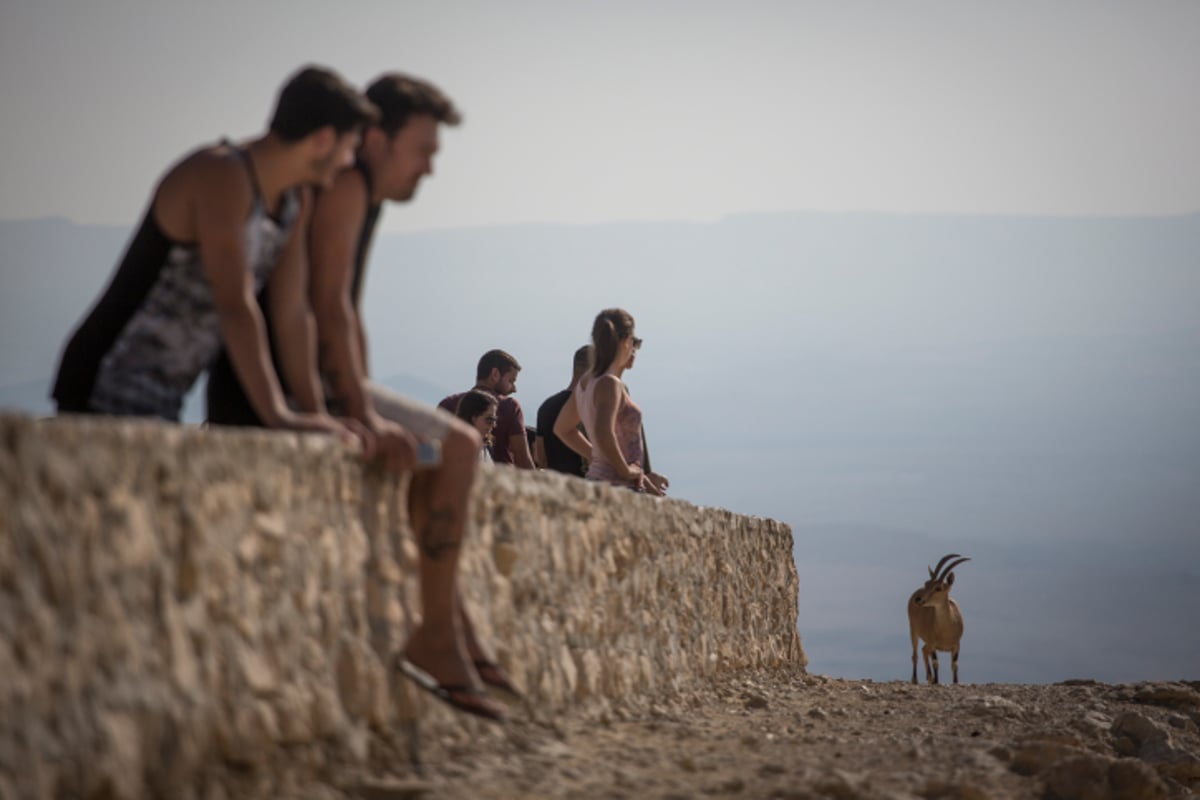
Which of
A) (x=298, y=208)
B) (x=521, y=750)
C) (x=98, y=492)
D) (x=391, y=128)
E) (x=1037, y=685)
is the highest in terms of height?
(x=391, y=128)

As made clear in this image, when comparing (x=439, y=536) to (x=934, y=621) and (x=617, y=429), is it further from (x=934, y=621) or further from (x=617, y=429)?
(x=934, y=621)

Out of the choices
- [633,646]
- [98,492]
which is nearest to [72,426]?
[98,492]

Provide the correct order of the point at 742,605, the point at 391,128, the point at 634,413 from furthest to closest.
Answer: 1. the point at 742,605
2. the point at 634,413
3. the point at 391,128

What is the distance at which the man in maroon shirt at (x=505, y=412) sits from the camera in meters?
8.50

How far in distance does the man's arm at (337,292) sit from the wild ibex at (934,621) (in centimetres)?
1188

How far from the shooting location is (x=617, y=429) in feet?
26.6

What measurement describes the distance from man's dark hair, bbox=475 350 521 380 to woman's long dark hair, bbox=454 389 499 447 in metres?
0.49

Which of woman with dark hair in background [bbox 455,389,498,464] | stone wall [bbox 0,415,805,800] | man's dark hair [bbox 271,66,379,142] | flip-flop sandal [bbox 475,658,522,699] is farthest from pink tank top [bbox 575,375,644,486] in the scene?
man's dark hair [bbox 271,66,379,142]

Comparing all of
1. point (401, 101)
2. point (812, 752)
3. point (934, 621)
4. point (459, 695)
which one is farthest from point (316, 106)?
point (934, 621)

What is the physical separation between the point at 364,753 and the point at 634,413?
14.2ft

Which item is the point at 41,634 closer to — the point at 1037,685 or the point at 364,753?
the point at 364,753

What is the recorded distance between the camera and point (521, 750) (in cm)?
471

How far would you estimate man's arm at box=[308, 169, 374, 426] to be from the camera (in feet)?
14.3

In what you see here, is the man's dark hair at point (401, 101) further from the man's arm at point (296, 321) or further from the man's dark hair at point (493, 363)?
the man's dark hair at point (493, 363)
